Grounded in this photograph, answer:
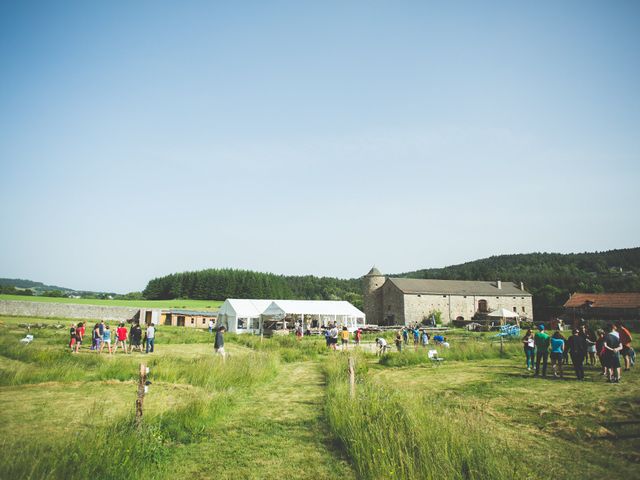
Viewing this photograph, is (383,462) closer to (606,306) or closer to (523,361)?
(523,361)

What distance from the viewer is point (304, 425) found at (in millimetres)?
7836

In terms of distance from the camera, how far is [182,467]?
5742mm

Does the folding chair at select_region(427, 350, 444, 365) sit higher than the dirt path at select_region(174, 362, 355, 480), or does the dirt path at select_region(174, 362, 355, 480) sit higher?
the dirt path at select_region(174, 362, 355, 480)

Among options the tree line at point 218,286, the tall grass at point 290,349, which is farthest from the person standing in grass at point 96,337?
the tree line at point 218,286

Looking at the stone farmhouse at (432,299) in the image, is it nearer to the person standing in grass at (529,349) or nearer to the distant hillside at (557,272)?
Result: the distant hillside at (557,272)

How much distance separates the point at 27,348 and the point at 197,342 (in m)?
13.1

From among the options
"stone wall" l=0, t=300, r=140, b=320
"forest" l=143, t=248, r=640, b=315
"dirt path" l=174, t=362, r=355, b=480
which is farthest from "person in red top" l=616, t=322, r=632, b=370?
"stone wall" l=0, t=300, r=140, b=320

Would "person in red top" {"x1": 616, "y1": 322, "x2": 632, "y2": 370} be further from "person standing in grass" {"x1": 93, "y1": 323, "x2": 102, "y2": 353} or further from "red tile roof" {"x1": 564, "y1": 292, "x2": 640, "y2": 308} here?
"red tile roof" {"x1": 564, "y1": 292, "x2": 640, "y2": 308}

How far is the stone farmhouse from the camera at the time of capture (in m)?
55.3

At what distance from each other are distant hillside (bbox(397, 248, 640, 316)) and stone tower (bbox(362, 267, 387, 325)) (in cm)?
2731

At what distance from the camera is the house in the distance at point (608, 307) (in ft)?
155

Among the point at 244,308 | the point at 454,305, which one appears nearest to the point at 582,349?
the point at 244,308

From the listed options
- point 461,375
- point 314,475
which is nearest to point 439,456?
point 314,475

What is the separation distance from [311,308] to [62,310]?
36125 mm
